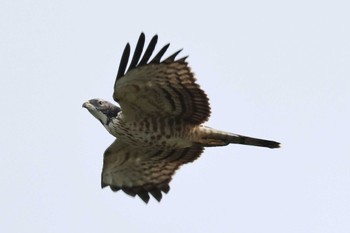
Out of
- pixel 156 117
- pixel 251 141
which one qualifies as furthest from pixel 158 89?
pixel 251 141

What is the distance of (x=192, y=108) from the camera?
51.2ft

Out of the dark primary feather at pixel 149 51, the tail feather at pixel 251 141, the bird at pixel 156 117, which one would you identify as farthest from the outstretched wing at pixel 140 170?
the dark primary feather at pixel 149 51

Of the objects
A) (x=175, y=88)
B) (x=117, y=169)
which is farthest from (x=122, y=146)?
(x=175, y=88)

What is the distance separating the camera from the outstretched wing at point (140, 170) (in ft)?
54.6

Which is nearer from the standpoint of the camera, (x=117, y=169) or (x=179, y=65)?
(x=179, y=65)

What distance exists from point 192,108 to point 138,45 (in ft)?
4.64

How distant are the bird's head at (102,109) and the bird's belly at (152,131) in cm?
13

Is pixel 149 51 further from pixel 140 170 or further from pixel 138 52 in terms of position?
pixel 140 170

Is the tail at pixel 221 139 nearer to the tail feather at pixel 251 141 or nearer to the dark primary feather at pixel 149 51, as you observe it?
the tail feather at pixel 251 141

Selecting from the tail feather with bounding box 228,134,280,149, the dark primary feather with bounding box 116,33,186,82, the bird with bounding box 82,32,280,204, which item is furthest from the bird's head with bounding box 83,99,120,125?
the tail feather with bounding box 228,134,280,149

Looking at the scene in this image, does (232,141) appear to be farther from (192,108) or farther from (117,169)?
(117,169)

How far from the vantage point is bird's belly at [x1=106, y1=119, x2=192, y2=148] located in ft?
51.3

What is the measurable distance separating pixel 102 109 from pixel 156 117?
802 millimetres

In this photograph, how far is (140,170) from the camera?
1694cm
